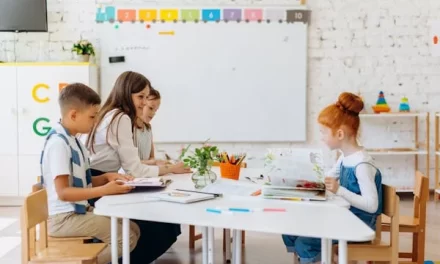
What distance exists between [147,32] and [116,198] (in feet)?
11.1

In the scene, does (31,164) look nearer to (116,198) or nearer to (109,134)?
(109,134)

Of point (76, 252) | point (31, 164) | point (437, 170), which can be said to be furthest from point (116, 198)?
point (437, 170)

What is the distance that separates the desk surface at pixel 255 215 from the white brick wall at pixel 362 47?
3.38 metres

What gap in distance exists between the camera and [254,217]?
2070 mm

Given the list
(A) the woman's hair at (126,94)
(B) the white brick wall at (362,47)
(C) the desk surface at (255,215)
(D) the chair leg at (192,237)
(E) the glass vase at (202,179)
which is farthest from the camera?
(B) the white brick wall at (362,47)

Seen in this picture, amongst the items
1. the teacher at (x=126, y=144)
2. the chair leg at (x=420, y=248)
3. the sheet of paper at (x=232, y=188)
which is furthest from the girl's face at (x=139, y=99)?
the chair leg at (x=420, y=248)

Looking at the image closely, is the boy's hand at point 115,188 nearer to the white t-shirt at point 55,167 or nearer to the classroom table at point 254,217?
the classroom table at point 254,217

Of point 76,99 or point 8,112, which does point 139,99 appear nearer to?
point 76,99

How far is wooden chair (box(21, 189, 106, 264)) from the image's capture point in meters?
2.27

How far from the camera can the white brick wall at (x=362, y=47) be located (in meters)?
5.63

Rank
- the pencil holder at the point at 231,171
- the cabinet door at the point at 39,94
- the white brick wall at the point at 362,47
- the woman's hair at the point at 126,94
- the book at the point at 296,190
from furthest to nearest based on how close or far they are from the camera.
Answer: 1. the white brick wall at the point at 362,47
2. the cabinet door at the point at 39,94
3. the woman's hair at the point at 126,94
4. the pencil holder at the point at 231,171
5. the book at the point at 296,190

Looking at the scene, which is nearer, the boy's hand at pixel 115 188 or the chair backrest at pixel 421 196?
the boy's hand at pixel 115 188

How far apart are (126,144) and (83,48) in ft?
8.76

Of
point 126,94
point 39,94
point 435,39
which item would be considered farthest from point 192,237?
point 435,39
